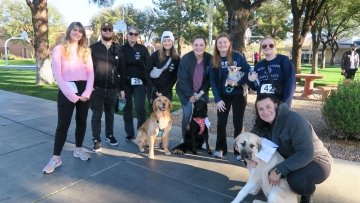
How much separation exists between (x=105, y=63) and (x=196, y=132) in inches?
74.8

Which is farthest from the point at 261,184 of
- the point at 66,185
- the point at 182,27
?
the point at 182,27

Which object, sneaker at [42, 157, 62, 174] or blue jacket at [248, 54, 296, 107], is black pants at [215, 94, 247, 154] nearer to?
blue jacket at [248, 54, 296, 107]

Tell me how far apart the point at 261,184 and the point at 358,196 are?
1298mm

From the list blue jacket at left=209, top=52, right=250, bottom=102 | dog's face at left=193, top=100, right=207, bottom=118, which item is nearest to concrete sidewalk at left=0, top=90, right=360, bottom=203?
dog's face at left=193, top=100, right=207, bottom=118

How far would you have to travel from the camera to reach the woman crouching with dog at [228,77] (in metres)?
4.87

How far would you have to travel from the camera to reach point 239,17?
10.7 meters

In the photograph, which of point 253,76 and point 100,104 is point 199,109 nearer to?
Result: point 253,76

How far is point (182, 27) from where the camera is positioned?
39531 millimetres

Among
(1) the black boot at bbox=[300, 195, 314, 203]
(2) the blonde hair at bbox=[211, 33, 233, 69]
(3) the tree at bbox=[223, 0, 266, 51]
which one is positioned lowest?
(1) the black boot at bbox=[300, 195, 314, 203]

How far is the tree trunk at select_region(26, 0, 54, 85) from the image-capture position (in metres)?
14.2

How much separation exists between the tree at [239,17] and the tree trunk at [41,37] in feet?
27.9

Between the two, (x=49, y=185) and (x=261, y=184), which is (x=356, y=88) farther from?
(x=49, y=185)

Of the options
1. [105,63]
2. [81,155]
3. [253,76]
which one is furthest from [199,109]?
[81,155]

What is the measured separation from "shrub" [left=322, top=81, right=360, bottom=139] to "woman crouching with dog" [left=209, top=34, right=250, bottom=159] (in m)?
2.22
